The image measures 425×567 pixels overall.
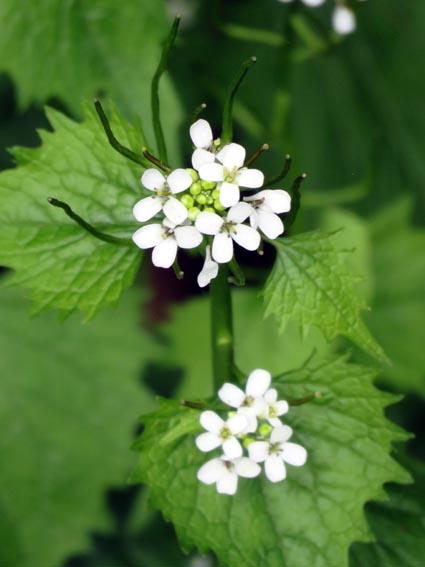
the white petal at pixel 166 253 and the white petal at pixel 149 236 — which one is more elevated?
the white petal at pixel 149 236

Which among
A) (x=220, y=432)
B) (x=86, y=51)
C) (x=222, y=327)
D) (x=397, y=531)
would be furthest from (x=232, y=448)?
(x=86, y=51)

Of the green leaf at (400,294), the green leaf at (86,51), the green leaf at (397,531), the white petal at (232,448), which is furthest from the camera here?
the green leaf at (400,294)

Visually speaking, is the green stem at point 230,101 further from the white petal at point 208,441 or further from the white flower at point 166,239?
the white petal at point 208,441

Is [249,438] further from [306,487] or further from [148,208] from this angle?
[148,208]

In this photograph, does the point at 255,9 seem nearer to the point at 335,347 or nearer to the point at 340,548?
the point at 335,347

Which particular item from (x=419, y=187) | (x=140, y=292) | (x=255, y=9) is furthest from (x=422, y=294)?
(x=255, y=9)

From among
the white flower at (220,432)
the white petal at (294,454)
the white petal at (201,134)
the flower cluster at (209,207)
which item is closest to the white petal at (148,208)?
the flower cluster at (209,207)

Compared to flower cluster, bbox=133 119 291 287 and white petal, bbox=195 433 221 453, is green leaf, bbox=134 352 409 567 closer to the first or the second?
white petal, bbox=195 433 221 453

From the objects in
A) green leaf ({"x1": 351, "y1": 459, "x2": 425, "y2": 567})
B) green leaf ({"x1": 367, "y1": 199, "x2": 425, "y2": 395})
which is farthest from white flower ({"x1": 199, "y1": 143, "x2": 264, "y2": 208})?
green leaf ({"x1": 367, "y1": 199, "x2": 425, "y2": 395})
